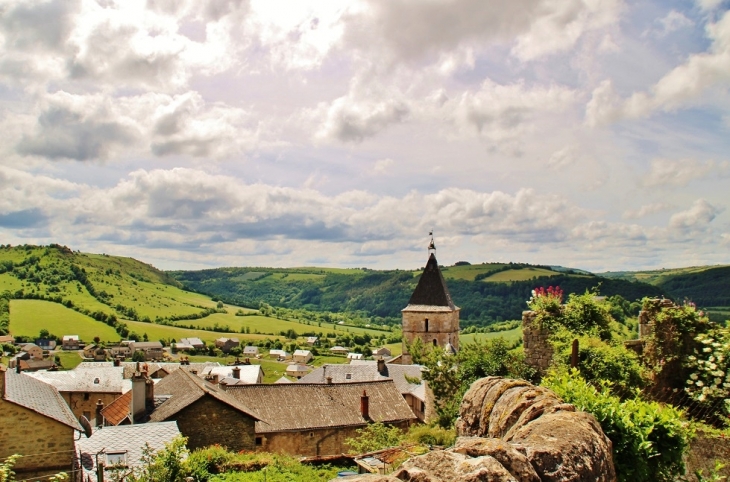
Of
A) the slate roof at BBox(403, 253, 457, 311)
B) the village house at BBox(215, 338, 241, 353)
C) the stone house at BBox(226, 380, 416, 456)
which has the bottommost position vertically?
the village house at BBox(215, 338, 241, 353)

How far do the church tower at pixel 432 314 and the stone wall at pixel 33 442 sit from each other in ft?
117

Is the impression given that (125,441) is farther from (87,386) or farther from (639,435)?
(87,386)

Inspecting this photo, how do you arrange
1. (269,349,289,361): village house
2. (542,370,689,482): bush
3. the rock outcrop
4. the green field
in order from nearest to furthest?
the rock outcrop < (542,370,689,482): bush < (269,349,289,361): village house < the green field

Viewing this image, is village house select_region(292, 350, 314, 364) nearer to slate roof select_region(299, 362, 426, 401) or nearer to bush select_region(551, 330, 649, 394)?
slate roof select_region(299, 362, 426, 401)

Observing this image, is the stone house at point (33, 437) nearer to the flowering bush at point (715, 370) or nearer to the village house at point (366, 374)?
the flowering bush at point (715, 370)

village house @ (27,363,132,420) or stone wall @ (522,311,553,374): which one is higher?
stone wall @ (522,311,553,374)

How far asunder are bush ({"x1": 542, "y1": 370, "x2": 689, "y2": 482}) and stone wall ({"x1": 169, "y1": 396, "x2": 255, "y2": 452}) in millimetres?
23565

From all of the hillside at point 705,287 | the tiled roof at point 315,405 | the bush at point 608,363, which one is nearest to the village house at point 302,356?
the hillside at point 705,287

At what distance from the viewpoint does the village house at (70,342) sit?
11885cm

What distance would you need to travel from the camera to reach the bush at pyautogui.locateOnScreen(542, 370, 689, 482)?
20.4ft

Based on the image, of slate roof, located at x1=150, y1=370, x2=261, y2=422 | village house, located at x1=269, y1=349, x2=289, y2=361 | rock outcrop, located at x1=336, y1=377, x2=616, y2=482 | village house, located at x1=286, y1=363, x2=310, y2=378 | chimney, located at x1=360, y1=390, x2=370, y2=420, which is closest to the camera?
rock outcrop, located at x1=336, y1=377, x2=616, y2=482

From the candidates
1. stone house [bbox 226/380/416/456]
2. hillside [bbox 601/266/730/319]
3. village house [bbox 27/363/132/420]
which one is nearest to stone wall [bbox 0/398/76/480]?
stone house [bbox 226/380/416/456]

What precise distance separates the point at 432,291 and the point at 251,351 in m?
86.0

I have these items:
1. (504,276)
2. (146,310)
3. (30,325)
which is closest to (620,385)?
(30,325)
